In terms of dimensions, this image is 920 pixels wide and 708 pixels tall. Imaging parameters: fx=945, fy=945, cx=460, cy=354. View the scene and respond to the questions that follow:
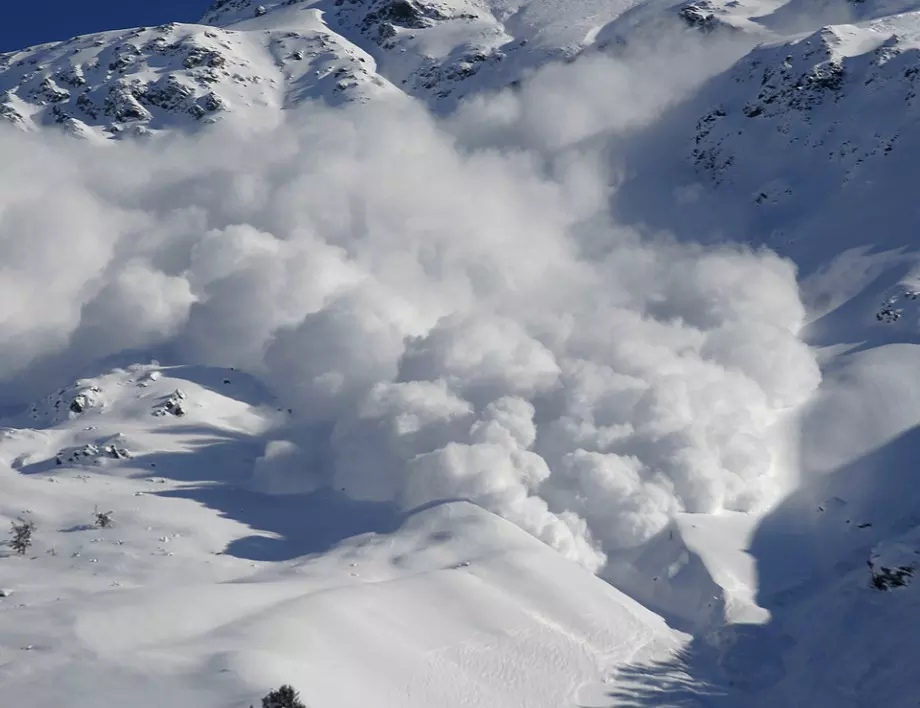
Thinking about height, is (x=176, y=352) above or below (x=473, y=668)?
below

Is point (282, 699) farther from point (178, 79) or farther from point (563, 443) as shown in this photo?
point (178, 79)

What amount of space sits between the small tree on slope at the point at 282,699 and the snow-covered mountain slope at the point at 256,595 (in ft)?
6.28

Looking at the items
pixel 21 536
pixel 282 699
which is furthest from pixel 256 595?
pixel 21 536

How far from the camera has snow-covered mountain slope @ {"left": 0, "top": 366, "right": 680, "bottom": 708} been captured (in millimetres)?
42125

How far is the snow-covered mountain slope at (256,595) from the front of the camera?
42.1m

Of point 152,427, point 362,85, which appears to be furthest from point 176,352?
point 362,85

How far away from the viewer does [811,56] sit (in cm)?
13362

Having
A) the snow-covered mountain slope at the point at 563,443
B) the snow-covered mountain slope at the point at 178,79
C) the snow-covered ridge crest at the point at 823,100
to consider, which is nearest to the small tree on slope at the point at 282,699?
the snow-covered mountain slope at the point at 563,443

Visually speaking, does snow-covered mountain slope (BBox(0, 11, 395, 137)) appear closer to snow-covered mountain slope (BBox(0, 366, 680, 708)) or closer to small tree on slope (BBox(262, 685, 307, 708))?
snow-covered mountain slope (BBox(0, 366, 680, 708))

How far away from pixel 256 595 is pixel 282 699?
48.5ft

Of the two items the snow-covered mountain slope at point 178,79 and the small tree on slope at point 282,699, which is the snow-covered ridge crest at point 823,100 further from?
the small tree on slope at point 282,699

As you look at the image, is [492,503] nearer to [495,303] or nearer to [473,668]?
[473,668]

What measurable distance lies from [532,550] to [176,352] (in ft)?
179

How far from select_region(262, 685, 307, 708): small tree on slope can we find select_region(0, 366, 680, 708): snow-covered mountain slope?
75.4 inches
